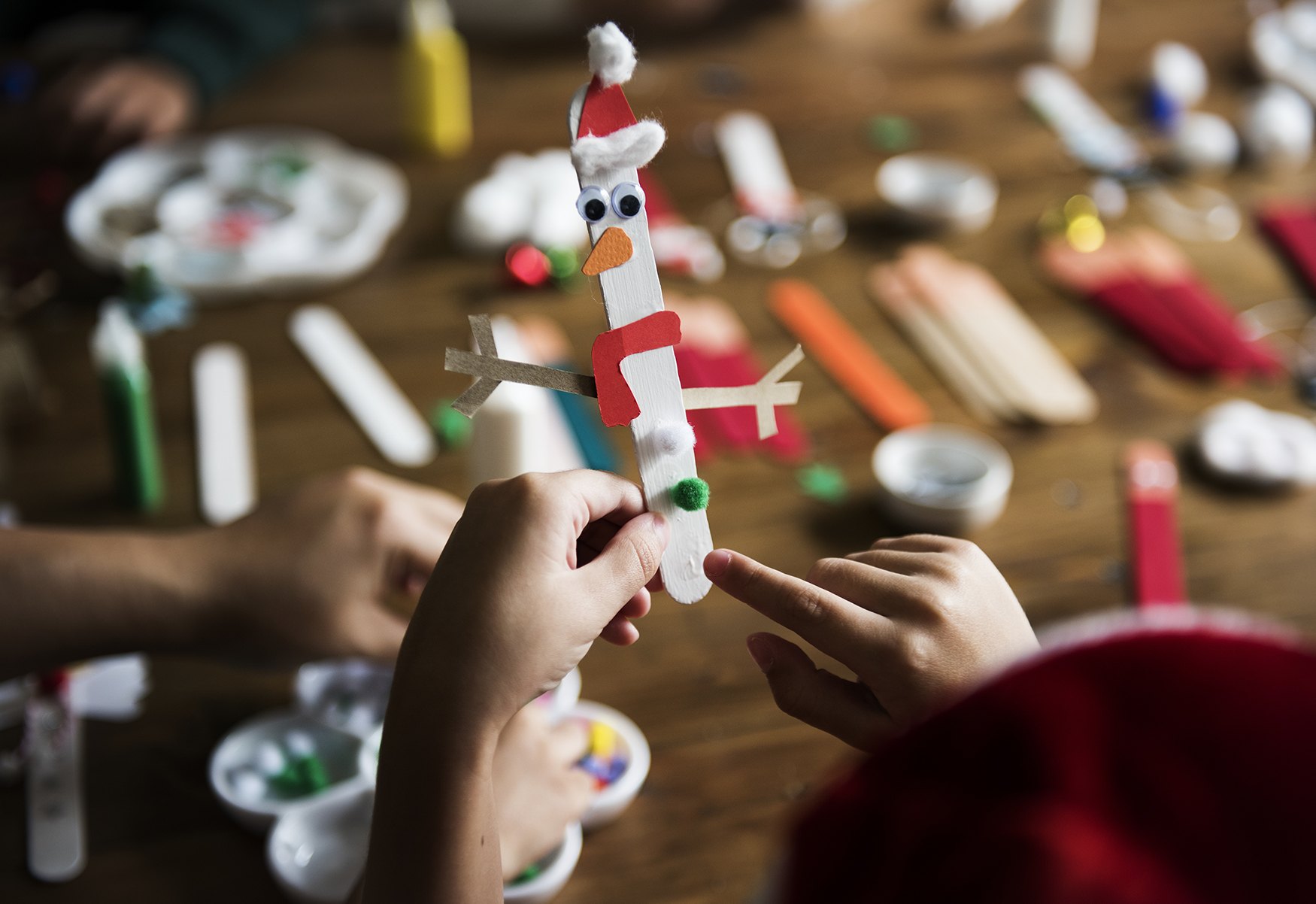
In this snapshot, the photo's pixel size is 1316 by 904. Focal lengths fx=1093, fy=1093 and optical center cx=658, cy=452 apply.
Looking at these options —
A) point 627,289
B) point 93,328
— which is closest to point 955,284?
point 627,289

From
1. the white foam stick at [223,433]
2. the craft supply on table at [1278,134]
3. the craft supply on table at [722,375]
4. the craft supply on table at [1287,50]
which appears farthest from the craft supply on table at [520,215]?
the craft supply on table at [1287,50]

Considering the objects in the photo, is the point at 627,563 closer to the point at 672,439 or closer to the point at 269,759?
the point at 672,439

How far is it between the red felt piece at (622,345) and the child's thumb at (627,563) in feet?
0.19

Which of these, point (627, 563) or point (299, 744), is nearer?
point (627, 563)

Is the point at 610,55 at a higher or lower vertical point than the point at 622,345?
higher

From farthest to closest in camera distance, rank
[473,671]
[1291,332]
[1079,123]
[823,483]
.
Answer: [1079,123], [1291,332], [823,483], [473,671]

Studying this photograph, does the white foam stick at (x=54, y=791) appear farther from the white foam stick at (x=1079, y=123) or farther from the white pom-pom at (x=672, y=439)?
the white foam stick at (x=1079, y=123)

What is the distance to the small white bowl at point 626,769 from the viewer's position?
2.25 ft

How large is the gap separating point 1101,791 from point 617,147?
1.18 ft

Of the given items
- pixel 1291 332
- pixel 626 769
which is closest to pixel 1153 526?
pixel 1291 332

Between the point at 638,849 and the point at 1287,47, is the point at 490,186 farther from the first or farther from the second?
the point at 1287,47

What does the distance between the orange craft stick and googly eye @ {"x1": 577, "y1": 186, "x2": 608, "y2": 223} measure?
22.6 inches

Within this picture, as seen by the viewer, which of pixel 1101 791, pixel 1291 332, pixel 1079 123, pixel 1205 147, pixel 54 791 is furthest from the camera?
pixel 1079 123

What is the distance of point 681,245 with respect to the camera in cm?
126
